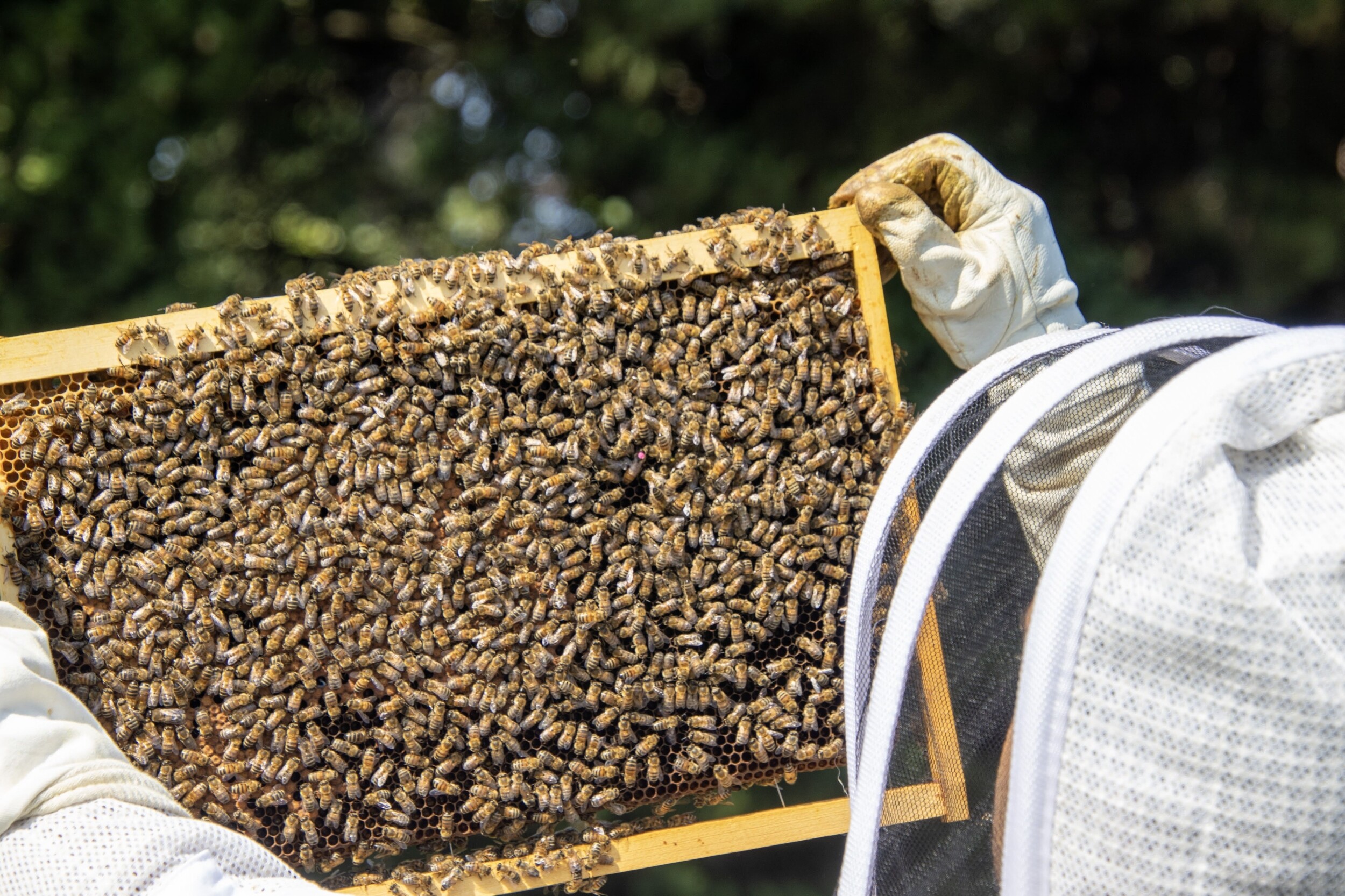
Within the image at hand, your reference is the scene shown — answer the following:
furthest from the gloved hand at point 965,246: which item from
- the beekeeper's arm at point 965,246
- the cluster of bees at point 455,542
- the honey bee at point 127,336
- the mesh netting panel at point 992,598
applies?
the honey bee at point 127,336

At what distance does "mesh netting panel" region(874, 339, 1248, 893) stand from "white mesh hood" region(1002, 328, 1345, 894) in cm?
28

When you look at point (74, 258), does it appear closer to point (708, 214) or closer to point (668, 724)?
point (708, 214)

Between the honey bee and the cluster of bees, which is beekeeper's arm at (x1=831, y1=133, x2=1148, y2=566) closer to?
the cluster of bees

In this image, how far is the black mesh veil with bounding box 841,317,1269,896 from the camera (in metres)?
1.63

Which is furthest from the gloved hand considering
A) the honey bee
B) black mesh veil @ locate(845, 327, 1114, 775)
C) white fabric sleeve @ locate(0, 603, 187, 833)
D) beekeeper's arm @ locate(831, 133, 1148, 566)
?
white fabric sleeve @ locate(0, 603, 187, 833)

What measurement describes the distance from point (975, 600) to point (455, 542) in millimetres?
1381

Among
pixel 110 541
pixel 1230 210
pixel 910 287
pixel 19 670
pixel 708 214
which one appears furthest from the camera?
pixel 1230 210

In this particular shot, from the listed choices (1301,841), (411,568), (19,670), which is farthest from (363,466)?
(1301,841)

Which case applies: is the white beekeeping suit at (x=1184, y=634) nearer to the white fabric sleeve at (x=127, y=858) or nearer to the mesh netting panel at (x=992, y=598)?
the mesh netting panel at (x=992, y=598)

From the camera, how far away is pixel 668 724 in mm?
2311

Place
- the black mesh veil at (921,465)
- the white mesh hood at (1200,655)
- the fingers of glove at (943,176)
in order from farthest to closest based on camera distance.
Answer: the fingers of glove at (943,176)
the black mesh veil at (921,465)
the white mesh hood at (1200,655)

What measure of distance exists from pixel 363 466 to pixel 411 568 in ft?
1.05

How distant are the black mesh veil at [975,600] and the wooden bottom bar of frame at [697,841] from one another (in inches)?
19.5

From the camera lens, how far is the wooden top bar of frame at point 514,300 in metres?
2.26
